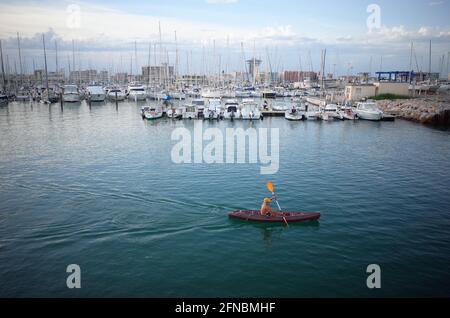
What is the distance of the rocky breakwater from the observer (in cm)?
6681

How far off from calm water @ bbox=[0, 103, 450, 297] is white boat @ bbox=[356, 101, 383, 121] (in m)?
26.5

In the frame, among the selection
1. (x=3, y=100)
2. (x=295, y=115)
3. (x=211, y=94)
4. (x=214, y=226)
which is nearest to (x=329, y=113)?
(x=295, y=115)

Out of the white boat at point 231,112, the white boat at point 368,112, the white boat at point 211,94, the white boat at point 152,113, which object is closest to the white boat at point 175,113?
the white boat at point 152,113

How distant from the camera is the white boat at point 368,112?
229ft

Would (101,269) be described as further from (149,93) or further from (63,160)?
(149,93)

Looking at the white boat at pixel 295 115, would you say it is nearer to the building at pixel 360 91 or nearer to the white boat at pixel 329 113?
the white boat at pixel 329 113

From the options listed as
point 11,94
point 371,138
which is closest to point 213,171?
point 371,138

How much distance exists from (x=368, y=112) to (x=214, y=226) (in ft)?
185

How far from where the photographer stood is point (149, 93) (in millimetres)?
123062

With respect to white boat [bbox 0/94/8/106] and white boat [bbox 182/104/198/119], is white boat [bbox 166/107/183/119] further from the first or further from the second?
white boat [bbox 0/94/8/106]

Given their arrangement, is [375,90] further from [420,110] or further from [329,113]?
[329,113]

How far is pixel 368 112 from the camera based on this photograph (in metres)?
70.1

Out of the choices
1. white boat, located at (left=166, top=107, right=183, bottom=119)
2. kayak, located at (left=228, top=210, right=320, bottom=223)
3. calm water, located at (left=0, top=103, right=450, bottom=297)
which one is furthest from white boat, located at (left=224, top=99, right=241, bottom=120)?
kayak, located at (left=228, top=210, right=320, bottom=223)

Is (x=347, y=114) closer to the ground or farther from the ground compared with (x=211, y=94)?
closer to the ground
